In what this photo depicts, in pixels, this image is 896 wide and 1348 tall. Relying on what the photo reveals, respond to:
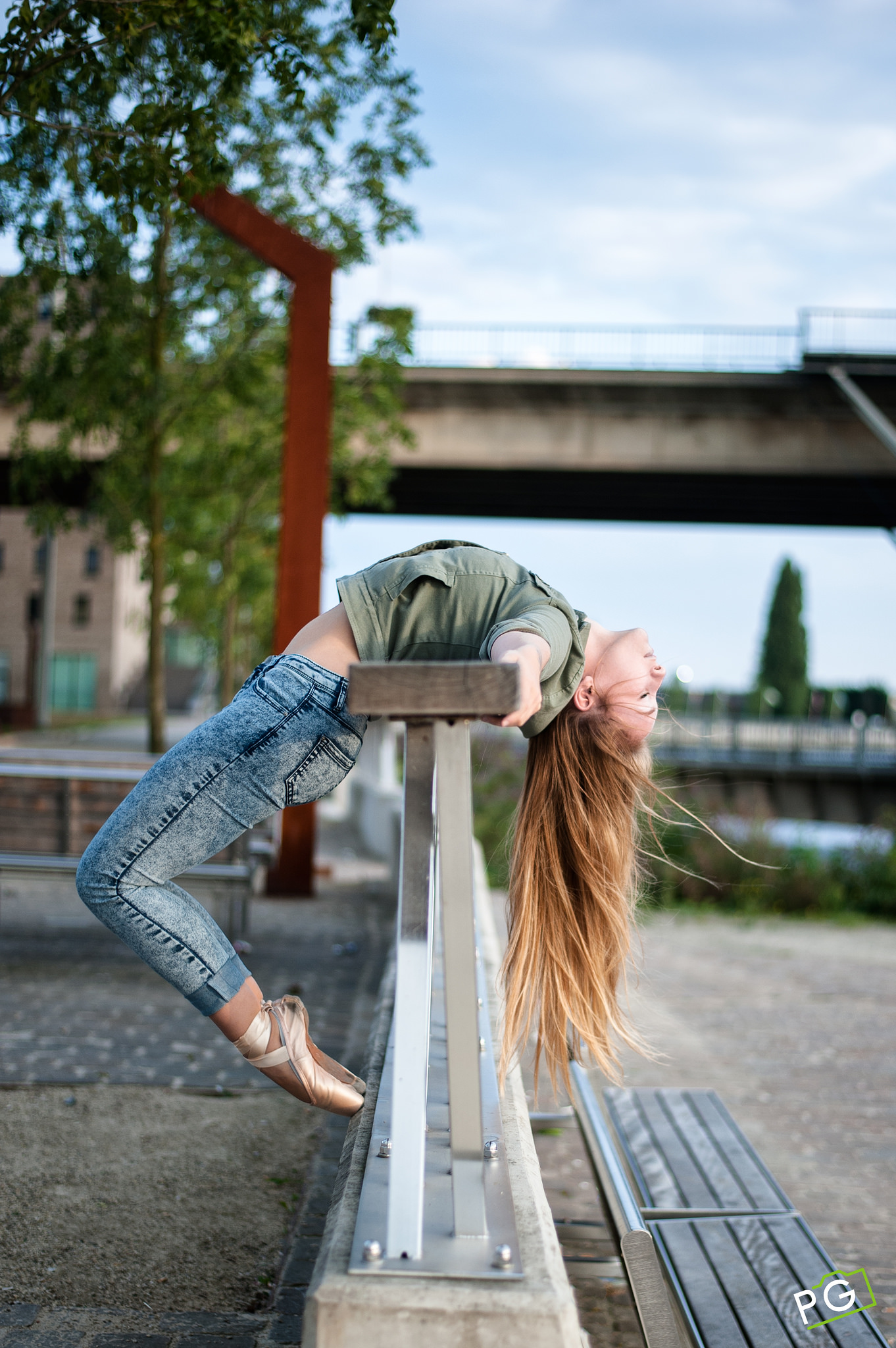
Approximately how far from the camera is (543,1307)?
5.59 feet

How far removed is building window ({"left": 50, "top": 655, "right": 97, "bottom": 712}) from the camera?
5594 centimetres

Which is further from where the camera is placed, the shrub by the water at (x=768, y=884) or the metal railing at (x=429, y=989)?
the shrub by the water at (x=768, y=884)

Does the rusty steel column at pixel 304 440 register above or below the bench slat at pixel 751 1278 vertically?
above

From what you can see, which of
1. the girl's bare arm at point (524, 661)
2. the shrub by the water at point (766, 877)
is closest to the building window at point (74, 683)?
the shrub by the water at point (766, 877)

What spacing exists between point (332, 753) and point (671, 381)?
2277cm

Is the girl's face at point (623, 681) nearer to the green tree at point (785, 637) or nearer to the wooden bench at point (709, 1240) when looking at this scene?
the wooden bench at point (709, 1240)

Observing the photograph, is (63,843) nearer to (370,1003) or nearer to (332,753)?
(370,1003)

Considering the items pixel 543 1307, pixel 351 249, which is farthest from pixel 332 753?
pixel 351 249

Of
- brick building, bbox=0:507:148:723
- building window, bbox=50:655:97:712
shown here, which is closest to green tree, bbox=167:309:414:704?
brick building, bbox=0:507:148:723

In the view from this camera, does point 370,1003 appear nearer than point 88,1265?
No

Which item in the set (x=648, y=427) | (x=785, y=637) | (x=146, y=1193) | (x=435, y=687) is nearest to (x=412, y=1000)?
(x=435, y=687)

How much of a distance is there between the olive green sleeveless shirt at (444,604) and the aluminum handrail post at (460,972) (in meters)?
0.42

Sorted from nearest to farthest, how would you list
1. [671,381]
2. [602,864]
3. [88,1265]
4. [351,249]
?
[602,864] < [88,1265] < [351,249] < [671,381]

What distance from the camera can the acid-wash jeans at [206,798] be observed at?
225 cm
